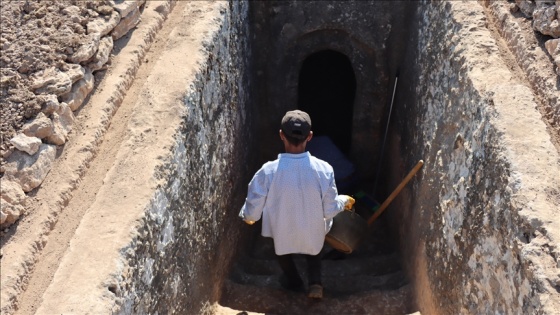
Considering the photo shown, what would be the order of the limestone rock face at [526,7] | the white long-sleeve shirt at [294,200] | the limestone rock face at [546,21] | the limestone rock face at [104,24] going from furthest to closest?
the limestone rock face at [526,7] < the limestone rock face at [104,24] < the limestone rock face at [546,21] < the white long-sleeve shirt at [294,200]

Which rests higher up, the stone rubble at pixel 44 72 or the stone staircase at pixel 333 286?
the stone rubble at pixel 44 72

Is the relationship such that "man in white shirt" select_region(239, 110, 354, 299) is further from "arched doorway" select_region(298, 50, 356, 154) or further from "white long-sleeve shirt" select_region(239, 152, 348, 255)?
"arched doorway" select_region(298, 50, 356, 154)

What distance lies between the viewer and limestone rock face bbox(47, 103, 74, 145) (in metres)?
2.94

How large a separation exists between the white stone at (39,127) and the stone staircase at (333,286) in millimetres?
1607

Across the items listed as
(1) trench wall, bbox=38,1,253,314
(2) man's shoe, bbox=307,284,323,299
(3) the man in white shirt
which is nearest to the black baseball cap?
(3) the man in white shirt

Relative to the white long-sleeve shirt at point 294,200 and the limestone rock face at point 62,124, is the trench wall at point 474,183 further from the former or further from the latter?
the limestone rock face at point 62,124

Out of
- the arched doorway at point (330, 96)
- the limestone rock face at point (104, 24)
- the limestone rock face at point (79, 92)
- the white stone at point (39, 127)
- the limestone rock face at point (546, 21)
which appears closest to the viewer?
the white stone at point (39, 127)

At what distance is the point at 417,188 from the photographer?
13.4 feet

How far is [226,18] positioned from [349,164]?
2.02 meters

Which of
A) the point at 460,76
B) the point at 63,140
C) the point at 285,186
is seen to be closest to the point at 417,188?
the point at 460,76

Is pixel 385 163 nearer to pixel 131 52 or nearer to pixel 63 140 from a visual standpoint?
A: pixel 131 52

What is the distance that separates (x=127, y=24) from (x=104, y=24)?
20cm

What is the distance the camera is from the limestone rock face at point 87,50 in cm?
Result: 330

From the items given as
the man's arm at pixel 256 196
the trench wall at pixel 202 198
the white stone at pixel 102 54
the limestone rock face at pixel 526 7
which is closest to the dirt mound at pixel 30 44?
the white stone at pixel 102 54
